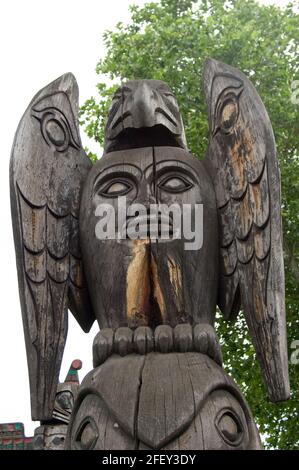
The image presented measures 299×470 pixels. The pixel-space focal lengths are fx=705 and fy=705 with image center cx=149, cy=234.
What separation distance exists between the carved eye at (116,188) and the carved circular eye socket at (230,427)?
1.46 meters

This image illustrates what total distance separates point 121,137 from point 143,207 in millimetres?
711

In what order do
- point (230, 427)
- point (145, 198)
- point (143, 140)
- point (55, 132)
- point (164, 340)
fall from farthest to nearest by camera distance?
1. point (143, 140)
2. point (55, 132)
3. point (145, 198)
4. point (164, 340)
5. point (230, 427)

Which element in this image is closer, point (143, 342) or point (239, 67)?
point (143, 342)

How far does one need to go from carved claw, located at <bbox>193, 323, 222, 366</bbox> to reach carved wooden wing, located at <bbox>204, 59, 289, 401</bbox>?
0.75 feet

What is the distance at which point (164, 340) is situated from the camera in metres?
3.86

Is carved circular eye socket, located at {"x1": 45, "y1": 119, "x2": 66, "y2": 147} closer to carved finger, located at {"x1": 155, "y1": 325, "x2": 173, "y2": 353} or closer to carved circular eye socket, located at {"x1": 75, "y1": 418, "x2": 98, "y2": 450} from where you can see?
carved finger, located at {"x1": 155, "y1": 325, "x2": 173, "y2": 353}

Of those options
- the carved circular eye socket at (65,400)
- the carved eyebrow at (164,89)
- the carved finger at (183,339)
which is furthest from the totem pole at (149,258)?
the carved circular eye socket at (65,400)

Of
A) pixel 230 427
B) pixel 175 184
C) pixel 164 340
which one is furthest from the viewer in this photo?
pixel 175 184

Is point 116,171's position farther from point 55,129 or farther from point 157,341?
point 157,341

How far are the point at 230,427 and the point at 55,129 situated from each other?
213 cm

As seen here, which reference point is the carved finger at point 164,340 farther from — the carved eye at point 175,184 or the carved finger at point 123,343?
the carved eye at point 175,184

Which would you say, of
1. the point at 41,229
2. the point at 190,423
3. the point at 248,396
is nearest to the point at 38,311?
the point at 41,229

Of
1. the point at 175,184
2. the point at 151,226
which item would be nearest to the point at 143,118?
the point at 175,184
